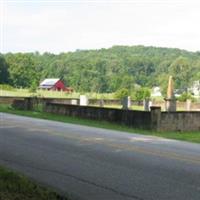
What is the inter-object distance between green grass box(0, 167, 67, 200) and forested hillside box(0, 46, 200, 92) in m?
84.5

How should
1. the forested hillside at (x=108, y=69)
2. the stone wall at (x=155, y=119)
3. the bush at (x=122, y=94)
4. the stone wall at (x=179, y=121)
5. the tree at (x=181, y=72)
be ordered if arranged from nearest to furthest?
the stone wall at (x=155, y=119) → the stone wall at (x=179, y=121) → the bush at (x=122, y=94) → the forested hillside at (x=108, y=69) → the tree at (x=181, y=72)

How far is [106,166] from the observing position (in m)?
9.37

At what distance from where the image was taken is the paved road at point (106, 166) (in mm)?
7277

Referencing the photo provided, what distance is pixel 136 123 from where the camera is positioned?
73.0 feet

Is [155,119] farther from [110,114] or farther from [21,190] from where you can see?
[21,190]

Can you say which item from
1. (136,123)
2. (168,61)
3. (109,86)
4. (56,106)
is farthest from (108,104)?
(168,61)

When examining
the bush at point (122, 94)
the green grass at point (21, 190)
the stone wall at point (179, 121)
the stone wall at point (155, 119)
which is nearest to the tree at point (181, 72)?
the bush at point (122, 94)

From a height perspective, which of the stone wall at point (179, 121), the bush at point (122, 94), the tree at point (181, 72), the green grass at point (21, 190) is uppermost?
the tree at point (181, 72)

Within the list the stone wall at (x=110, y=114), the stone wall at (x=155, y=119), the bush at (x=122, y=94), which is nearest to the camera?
the stone wall at (x=155, y=119)

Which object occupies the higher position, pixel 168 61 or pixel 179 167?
pixel 168 61

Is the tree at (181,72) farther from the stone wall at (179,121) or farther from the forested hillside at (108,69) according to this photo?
the stone wall at (179,121)

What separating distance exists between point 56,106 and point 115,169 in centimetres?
2124

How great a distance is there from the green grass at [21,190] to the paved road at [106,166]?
44 centimetres

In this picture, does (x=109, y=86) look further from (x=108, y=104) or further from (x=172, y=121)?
(x=172, y=121)
